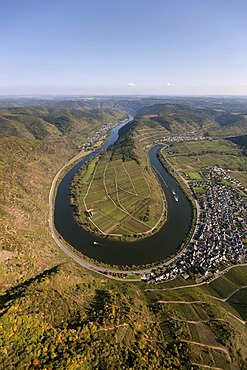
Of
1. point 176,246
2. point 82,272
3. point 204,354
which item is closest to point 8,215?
point 82,272

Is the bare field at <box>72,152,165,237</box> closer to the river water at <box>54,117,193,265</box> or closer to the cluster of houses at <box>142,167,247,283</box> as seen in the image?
the river water at <box>54,117,193,265</box>

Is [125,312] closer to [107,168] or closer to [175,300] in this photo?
[175,300]

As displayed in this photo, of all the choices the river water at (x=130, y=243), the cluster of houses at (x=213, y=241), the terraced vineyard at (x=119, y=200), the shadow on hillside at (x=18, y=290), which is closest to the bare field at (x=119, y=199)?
the terraced vineyard at (x=119, y=200)

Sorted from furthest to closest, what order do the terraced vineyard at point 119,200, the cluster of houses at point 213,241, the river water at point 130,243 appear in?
the terraced vineyard at point 119,200, the river water at point 130,243, the cluster of houses at point 213,241

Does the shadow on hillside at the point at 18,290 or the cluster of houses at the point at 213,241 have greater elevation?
the shadow on hillside at the point at 18,290

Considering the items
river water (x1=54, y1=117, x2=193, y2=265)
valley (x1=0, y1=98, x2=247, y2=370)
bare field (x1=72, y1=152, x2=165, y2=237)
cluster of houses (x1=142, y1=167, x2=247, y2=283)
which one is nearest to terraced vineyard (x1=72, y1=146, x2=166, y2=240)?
bare field (x1=72, y1=152, x2=165, y2=237)

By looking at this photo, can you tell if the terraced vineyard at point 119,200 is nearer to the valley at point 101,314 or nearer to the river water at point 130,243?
the river water at point 130,243
